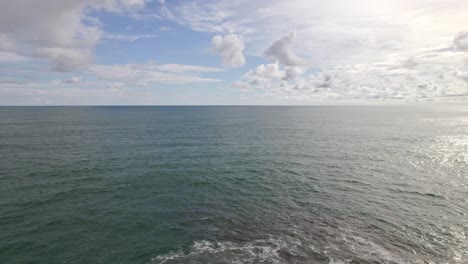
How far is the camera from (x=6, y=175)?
164 ft

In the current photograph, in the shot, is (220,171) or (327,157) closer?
(220,171)

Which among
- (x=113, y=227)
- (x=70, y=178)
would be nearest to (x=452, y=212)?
(x=113, y=227)

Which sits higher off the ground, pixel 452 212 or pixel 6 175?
pixel 6 175

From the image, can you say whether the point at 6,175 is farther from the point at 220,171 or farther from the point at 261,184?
the point at 261,184

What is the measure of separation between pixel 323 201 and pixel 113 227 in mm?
31998

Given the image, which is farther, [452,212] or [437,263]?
Result: [452,212]

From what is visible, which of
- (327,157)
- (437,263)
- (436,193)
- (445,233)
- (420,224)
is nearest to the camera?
(437,263)

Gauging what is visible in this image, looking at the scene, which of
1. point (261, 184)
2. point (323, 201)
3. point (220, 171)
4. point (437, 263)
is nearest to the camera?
point (437, 263)

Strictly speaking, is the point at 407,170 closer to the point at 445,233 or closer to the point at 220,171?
the point at 445,233

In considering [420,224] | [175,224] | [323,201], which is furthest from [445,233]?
[175,224]

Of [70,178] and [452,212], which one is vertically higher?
[70,178]

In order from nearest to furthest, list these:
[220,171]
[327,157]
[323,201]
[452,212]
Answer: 1. [452,212]
2. [323,201]
3. [220,171]
4. [327,157]

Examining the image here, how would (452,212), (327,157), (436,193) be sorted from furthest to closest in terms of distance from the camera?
(327,157)
(436,193)
(452,212)

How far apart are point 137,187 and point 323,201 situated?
109 ft
